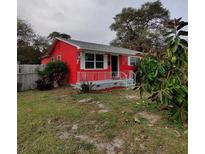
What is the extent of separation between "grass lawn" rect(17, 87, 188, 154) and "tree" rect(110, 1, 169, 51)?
2274cm

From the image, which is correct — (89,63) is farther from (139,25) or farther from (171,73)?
(139,25)

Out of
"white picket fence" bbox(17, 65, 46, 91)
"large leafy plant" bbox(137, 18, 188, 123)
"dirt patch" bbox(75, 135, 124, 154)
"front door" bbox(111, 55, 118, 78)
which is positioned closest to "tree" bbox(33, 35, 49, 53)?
"white picket fence" bbox(17, 65, 46, 91)

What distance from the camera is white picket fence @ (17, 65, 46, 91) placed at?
32.8ft

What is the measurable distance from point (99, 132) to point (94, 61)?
25.7 ft

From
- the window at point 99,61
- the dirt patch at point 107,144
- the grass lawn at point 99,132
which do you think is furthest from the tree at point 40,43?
the dirt patch at point 107,144

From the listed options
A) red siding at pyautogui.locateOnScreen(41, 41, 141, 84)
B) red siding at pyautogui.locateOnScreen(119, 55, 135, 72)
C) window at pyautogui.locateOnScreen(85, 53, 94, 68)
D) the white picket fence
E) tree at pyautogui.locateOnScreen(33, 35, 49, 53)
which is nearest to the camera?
the white picket fence

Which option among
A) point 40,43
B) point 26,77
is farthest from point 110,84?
point 40,43

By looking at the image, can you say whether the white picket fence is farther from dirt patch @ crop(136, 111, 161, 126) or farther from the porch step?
dirt patch @ crop(136, 111, 161, 126)

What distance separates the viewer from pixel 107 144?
303 cm

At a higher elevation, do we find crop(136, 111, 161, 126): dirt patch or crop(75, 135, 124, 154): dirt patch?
crop(136, 111, 161, 126): dirt patch

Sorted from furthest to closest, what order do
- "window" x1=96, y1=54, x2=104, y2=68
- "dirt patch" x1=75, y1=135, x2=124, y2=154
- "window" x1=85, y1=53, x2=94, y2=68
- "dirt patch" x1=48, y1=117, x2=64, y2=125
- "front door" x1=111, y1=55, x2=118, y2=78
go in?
"front door" x1=111, y1=55, x2=118, y2=78 → "window" x1=96, y1=54, x2=104, y2=68 → "window" x1=85, y1=53, x2=94, y2=68 → "dirt patch" x1=48, y1=117, x2=64, y2=125 → "dirt patch" x1=75, y1=135, x2=124, y2=154

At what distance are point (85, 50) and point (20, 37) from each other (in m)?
13.8

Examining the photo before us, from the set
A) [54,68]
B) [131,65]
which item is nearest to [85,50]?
[54,68]
